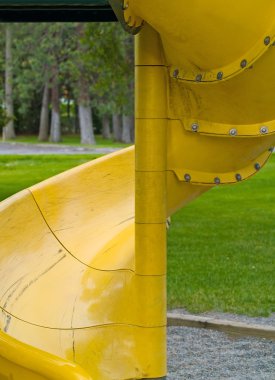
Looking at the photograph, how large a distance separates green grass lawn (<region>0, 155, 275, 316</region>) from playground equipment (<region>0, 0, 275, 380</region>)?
8.57 feet

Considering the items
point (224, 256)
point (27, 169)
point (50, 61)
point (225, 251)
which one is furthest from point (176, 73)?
point (50, 61)

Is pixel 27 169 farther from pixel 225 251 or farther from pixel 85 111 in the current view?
pixel 85 111

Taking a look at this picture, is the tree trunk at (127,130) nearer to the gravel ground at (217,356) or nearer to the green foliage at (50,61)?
the green foliage at (50,61)

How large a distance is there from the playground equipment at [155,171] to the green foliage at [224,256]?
258cm

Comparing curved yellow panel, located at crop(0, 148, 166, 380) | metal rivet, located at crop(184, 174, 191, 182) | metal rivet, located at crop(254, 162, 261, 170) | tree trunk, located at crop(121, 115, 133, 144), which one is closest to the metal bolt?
metal rivet, located at crop(184, 174, 191, 182)

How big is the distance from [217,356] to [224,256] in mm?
3175

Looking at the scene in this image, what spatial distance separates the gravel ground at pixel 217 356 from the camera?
4.62m

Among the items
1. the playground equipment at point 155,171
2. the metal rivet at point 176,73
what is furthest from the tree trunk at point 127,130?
the metal rivet at point 176,73

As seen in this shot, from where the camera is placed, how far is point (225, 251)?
8391 millimetres

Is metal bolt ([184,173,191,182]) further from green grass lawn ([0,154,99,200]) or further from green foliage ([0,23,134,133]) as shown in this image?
green foliage ([0,23,134,133])

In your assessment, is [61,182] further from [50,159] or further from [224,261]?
[50,159]

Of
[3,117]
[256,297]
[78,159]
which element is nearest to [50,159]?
[78,159]

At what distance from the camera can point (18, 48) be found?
38531 millimetres

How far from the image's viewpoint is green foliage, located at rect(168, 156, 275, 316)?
6.30 m
